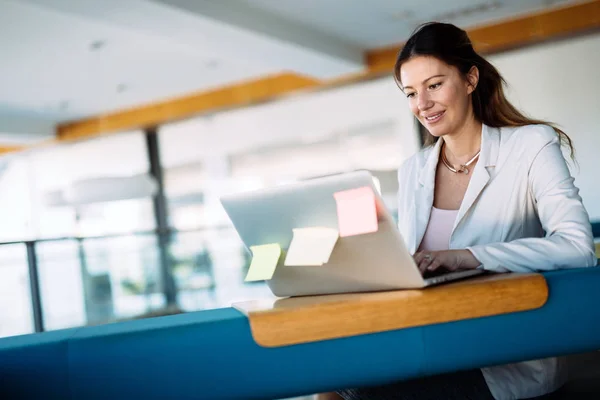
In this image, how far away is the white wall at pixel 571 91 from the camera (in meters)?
6.44

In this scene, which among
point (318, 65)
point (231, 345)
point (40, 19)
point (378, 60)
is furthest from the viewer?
point (378, 60)

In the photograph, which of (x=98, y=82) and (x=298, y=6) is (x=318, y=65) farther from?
(x=98, y=82)

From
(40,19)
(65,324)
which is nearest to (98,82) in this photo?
(40,19)

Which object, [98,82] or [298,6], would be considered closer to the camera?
[298,6]

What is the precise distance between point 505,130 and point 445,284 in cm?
58

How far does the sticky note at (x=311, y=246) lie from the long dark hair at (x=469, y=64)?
1.99ft

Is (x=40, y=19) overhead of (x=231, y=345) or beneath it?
overhead

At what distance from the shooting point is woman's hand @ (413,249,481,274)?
1.27m

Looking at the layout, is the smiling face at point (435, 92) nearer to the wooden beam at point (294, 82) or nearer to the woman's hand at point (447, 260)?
the woman's hand at point (447, 260)

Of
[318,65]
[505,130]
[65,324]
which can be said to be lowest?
[65,324]

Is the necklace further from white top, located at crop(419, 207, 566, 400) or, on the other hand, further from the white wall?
the white wall

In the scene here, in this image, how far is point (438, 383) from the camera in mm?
1234

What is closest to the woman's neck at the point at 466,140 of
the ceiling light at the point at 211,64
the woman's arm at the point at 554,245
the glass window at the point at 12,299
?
the woman's arm at the point at 554,245

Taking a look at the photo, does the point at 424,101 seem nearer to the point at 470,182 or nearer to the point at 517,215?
the point at 470,182
